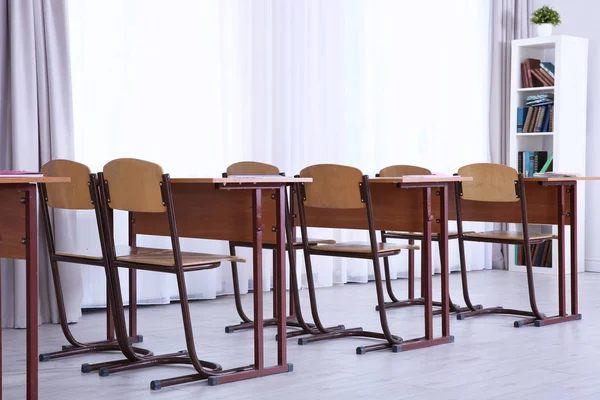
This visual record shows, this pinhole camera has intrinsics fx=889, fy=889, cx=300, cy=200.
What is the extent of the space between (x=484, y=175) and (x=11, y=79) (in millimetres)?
2230

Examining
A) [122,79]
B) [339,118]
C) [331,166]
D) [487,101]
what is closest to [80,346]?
[331,166]

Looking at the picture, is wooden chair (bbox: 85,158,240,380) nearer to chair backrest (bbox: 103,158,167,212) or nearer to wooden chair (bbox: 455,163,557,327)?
chair backrest (bbox: 103,158,167,212)

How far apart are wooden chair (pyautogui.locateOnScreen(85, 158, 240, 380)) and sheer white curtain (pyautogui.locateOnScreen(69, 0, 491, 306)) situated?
1.44 meters

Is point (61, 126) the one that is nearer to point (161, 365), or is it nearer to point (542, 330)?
point (161, 365)

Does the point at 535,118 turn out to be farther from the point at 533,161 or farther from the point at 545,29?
the point at 545,29

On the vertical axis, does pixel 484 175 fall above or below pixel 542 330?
above

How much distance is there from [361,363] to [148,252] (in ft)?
Result: 2.90

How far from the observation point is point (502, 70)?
661 cm

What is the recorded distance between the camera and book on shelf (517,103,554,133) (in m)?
6.27

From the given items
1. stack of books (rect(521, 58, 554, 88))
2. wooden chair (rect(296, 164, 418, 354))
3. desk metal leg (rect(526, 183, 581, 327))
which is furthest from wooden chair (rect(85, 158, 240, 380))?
stack of books (rect(521, 58, 554, 88))

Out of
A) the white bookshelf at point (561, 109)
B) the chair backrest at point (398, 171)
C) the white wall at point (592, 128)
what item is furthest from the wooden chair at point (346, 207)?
the white wall at point (592, 128)

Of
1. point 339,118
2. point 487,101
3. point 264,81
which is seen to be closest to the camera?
point 264,81

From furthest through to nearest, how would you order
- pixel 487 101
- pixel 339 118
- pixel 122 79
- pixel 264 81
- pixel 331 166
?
pixel 487 101 < pixel 339 118 < pixel 264 81 < pixel 122 79 < pixel 331 166

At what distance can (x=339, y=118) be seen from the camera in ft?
18.6
